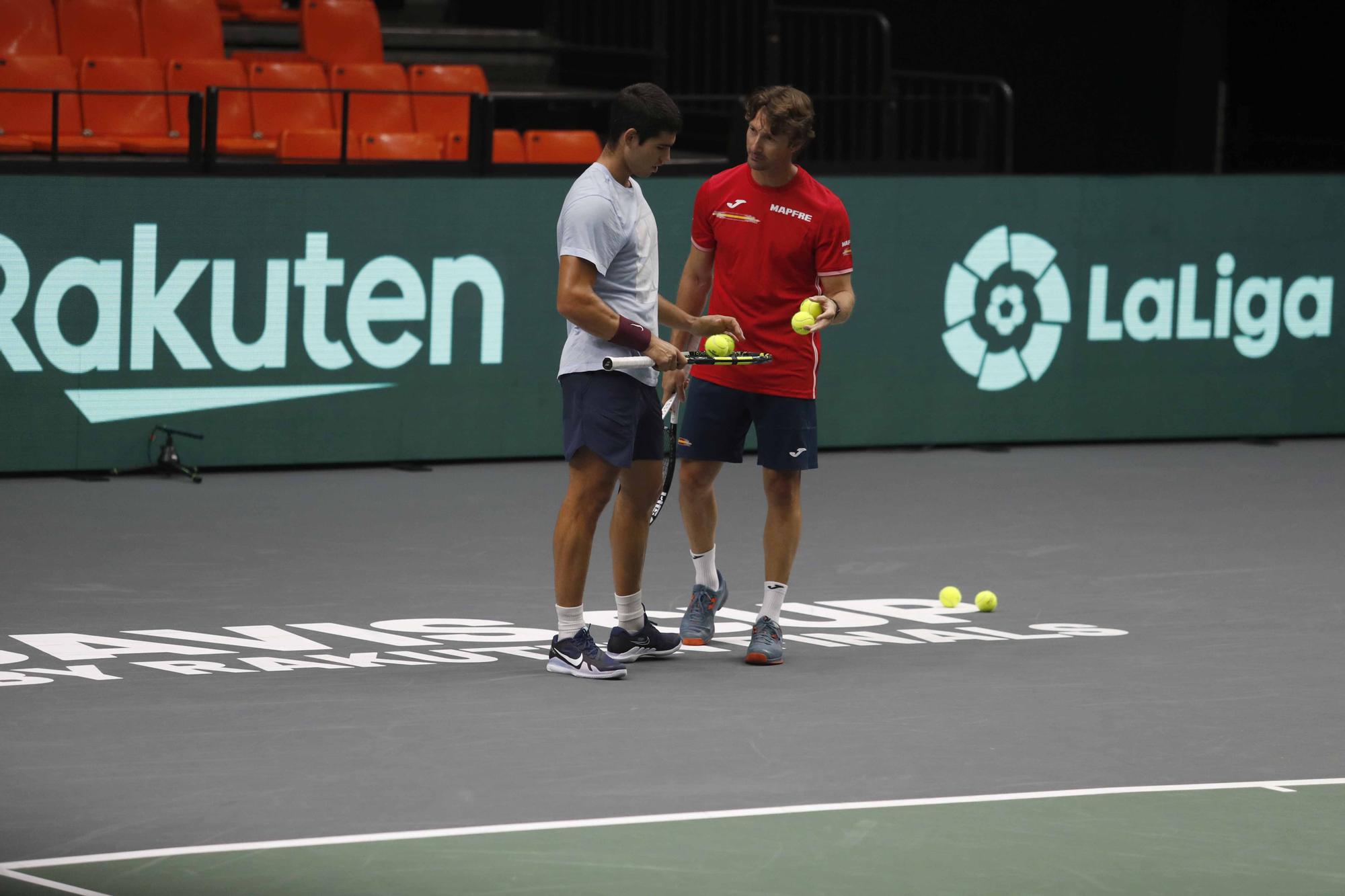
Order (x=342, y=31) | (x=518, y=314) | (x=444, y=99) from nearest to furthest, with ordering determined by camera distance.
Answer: (x=518, y=314) → (x=444, y=99) → (x=342, y=31)

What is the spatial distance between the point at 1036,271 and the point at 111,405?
5.68 meters

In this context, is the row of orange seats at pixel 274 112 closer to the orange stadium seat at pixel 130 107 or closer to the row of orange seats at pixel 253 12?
the orange stadium seat at pixel 130 107

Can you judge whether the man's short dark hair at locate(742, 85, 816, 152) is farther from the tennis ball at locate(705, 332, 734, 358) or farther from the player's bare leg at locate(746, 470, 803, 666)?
the player's bare leg at locate(746, 470, 803, 666)

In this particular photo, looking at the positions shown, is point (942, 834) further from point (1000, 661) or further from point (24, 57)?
point (24, 57)

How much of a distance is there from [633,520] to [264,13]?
9199 mm

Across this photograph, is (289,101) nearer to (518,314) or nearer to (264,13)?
(264,13)

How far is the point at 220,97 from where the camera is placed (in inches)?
544

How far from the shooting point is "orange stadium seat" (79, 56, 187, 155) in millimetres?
13062

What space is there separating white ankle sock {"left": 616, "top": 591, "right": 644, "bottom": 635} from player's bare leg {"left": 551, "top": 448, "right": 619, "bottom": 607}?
345 millimetres

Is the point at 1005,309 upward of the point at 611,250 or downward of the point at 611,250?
downward

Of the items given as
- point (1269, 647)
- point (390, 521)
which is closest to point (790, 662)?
point (1269, 647)

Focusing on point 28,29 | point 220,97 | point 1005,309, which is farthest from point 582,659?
point 28,29

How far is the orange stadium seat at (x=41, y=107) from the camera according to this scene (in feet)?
39.4

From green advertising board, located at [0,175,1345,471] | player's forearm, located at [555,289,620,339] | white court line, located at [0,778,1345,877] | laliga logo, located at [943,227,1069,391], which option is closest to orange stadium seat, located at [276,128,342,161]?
green advertising board, located at [0,175,1345,471]
